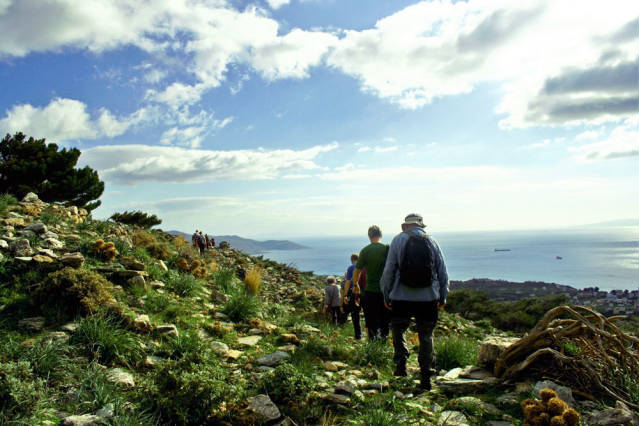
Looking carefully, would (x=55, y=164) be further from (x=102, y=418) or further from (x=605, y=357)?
(x=605, y=357)

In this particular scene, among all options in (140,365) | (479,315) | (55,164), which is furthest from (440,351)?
(55,164)

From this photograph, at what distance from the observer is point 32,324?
439 cm

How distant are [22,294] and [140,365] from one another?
2669mm

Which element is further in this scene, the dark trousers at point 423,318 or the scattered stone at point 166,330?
the scattered stone at point 166,330

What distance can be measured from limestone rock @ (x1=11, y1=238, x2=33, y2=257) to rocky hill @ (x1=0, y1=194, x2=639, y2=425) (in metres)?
0.02

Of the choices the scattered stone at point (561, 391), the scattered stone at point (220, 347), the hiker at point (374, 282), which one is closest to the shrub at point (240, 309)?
the scattered stone at point (220, 347)

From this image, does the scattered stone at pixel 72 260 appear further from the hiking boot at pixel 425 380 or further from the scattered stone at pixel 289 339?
the hiking boot at pixel 425 380

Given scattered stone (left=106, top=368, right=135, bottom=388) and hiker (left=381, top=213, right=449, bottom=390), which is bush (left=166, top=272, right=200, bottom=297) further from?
hiker (left=381, top=213, right=449, bottom=390)

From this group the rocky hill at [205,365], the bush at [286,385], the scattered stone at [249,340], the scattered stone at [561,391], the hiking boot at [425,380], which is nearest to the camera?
the rocky hill at [205,365]

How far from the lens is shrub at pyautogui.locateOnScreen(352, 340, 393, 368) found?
16.8 feet

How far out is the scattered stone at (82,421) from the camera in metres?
2.71

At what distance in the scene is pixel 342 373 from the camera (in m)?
4.58

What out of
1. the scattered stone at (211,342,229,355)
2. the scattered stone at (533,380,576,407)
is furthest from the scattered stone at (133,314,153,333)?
the scattered stone at (533,380,576,407)

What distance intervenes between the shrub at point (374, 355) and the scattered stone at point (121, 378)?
119 inches
